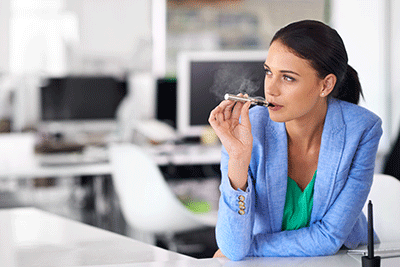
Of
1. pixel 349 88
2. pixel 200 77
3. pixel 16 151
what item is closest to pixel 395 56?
pixel 200 77

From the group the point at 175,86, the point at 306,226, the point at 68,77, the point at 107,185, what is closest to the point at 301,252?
the point at 306,226

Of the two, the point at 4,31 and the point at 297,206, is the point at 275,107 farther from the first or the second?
the point at 4,31

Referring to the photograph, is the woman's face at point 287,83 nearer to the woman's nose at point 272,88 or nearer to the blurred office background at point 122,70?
the woman's nose at point 272,88

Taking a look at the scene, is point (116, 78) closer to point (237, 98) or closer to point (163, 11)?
point (163, 11)

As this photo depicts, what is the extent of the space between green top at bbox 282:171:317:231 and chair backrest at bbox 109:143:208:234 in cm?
109

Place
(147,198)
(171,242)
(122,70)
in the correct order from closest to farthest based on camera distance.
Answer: (147,198) → (171,242) → (122,70)

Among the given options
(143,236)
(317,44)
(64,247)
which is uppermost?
(317,44)

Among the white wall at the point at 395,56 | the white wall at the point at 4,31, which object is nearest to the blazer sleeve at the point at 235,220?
the white wall at the point at 395,56

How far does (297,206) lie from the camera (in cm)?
100

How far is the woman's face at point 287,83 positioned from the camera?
0.91 meters

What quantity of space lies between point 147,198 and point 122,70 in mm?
1373

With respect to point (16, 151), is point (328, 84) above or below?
above

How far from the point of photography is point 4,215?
51.3 inches

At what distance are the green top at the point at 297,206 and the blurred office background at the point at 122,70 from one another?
147 centimetres
